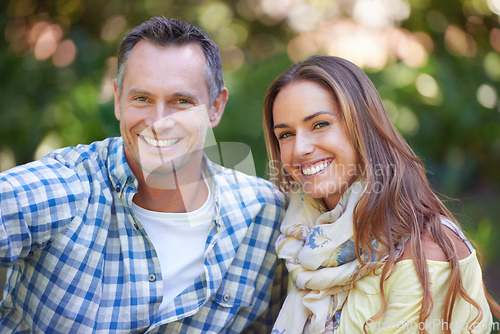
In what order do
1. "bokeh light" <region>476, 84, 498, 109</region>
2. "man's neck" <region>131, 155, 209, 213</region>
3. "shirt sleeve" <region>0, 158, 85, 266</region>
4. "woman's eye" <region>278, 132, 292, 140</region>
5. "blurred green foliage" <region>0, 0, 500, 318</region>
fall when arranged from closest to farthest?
"shirt sleeve" <region>0, 158, 85, 266</region>, "woman's eye" <region>278, 132, 292, 140</region>, "man's neck" <region>131, 155, 209, 213</region>, "blurred green foliage" <region>0, 0, 500, 318</region>, "bokeh light" <region>476, 84, 498, 109</region>

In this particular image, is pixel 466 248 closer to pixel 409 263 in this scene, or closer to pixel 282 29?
pixel 409 263

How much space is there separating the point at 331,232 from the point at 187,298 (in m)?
0.60

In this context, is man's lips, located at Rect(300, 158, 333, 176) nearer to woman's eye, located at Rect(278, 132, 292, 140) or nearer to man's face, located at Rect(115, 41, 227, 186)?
woman's eye, located at Rect(278, 132, 292, 140)

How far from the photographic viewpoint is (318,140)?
164 cm

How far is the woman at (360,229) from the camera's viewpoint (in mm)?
1446

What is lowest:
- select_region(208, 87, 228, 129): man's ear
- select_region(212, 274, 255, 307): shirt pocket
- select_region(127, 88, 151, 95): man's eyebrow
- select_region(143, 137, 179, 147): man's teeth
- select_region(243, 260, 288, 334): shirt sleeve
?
select_region(243, 260, 288, 334): shirt sleeve

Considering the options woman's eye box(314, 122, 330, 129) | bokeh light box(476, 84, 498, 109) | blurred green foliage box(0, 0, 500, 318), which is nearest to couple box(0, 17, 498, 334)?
woman's eye box(314, 122, 330, 129)

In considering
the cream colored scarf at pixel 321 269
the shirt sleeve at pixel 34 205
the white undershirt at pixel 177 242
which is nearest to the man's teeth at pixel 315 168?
the cream colored scarf at pixel 321 269

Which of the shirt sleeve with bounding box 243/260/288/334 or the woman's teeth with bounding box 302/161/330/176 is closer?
the woman's teeth with bounding box 302/161/330/176

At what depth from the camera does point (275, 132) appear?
A: 179 centimetres

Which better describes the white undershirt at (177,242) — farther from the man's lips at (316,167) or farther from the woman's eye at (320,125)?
the woman's eye at (320,125)

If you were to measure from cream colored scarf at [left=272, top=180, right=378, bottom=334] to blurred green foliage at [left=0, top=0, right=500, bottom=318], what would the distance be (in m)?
1.31

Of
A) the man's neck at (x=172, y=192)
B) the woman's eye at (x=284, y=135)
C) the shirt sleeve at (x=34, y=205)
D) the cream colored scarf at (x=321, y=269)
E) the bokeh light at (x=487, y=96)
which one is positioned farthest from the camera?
the bokeh light at (x=487, y=96)

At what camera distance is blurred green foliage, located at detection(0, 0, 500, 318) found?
322cm
